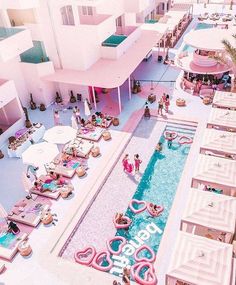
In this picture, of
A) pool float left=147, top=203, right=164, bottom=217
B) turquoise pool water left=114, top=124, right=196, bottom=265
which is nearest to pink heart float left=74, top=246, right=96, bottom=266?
turquoise pool water left=114, top=124, right=196, bottom=265

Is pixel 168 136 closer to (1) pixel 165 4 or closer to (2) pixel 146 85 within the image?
(2) pixel 146 85

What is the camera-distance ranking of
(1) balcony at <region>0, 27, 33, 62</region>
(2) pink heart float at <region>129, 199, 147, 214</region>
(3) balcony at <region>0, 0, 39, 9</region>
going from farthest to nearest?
1. (3) balcony at <region>0, 0, 39, 9</region>
2. (1) balcony at <region>0, 27, 33, 62</region>
3. (2) pink heart float at <region>129, 199, 147, 214</region>

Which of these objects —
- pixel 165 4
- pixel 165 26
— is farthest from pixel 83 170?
pixel 165 4

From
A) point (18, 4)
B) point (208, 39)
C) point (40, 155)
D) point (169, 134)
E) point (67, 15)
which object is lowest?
point (169, 134)

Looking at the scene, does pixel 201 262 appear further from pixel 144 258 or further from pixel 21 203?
pixel 21 203

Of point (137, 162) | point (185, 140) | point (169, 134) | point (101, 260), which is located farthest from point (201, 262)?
point (169, 134)

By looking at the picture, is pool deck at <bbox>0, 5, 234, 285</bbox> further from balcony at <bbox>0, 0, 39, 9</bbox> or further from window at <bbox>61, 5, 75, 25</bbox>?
balcony at <bbox>0, 0, 39, 9</bbox>
